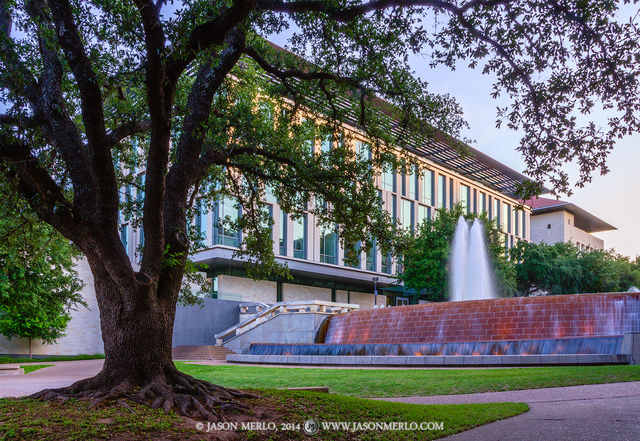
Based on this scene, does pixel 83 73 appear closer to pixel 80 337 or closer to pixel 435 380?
pixel 435 380

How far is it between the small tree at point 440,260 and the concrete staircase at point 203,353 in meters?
17.7

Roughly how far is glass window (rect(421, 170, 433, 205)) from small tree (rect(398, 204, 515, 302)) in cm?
1320

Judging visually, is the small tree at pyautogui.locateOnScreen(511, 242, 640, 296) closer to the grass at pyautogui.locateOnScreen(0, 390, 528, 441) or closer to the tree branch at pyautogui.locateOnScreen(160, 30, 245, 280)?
the grass at pyautogui.locateOnScreen(0, 390, 528, 441)

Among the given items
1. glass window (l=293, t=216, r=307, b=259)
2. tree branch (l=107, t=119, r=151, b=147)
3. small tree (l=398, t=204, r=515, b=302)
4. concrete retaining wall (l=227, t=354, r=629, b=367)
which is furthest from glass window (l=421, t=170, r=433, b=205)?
tree branch (l=107, t=119, r=151, b=147)

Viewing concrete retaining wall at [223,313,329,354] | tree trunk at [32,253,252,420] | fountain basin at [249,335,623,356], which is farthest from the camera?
concrete retaining wall at [223,313,329,354]

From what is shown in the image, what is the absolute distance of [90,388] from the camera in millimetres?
7551

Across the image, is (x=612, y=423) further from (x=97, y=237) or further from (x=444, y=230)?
(x=444, y=230)

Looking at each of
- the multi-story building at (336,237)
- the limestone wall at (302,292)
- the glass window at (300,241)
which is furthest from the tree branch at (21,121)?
the limestone wall at (302,292)

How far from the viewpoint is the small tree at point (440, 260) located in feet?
154

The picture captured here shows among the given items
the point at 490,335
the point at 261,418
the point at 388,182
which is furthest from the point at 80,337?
the point at 261,418

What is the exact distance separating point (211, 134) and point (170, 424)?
22.0 feet

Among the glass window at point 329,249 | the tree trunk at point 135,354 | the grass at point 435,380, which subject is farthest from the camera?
the glass window at point 329,249

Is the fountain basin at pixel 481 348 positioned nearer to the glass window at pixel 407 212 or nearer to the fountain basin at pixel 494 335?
the fountain basin at pixel 494 335

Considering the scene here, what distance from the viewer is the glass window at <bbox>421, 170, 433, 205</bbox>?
62.9 meters
